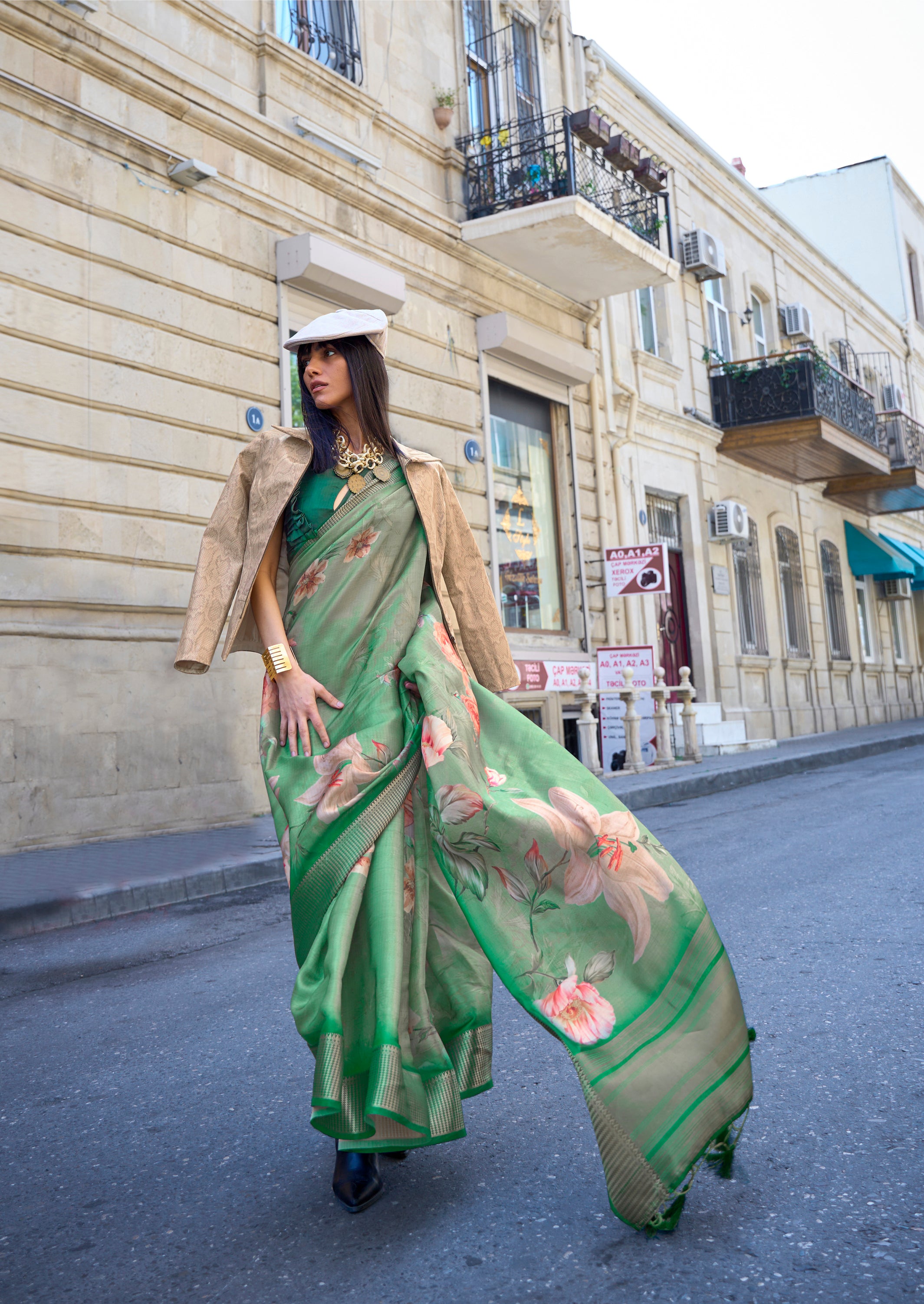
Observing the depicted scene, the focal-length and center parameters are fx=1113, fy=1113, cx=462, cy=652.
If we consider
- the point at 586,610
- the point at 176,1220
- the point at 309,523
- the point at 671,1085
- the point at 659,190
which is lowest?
the point at 176,1220

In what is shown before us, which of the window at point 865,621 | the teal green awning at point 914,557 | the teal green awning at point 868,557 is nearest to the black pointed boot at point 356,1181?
the teal green awning at point 868,557

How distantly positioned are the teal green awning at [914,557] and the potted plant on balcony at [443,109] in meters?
16.1

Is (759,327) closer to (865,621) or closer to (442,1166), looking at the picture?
(865,621)

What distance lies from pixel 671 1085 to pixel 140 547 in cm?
715

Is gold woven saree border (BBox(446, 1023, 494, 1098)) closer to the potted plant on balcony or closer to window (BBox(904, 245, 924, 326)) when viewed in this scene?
the potted plant on balcony

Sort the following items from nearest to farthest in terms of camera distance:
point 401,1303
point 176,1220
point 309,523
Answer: point 401,1303 → point 176,1220 → point 309,523

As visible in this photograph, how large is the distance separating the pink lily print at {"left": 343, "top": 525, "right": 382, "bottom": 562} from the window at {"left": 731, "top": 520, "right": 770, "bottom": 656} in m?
16.3

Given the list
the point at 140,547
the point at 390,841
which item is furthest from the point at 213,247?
the point at 390,841

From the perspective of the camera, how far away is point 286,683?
7.56ft

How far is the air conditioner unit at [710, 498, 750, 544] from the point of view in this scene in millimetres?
17297

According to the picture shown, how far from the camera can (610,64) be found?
15.9 meters

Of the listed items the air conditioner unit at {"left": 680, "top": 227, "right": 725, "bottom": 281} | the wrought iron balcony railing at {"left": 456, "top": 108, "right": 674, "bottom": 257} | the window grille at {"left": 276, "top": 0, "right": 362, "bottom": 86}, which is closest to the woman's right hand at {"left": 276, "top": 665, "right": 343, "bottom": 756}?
the window grille at {"left": 276, "top": 0, "right": 362, "bottom": 86}

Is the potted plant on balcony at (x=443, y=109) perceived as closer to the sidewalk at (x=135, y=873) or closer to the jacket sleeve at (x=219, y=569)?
the sidewalk at (x=135, y=873)

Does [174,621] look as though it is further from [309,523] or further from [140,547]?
[309,523]
